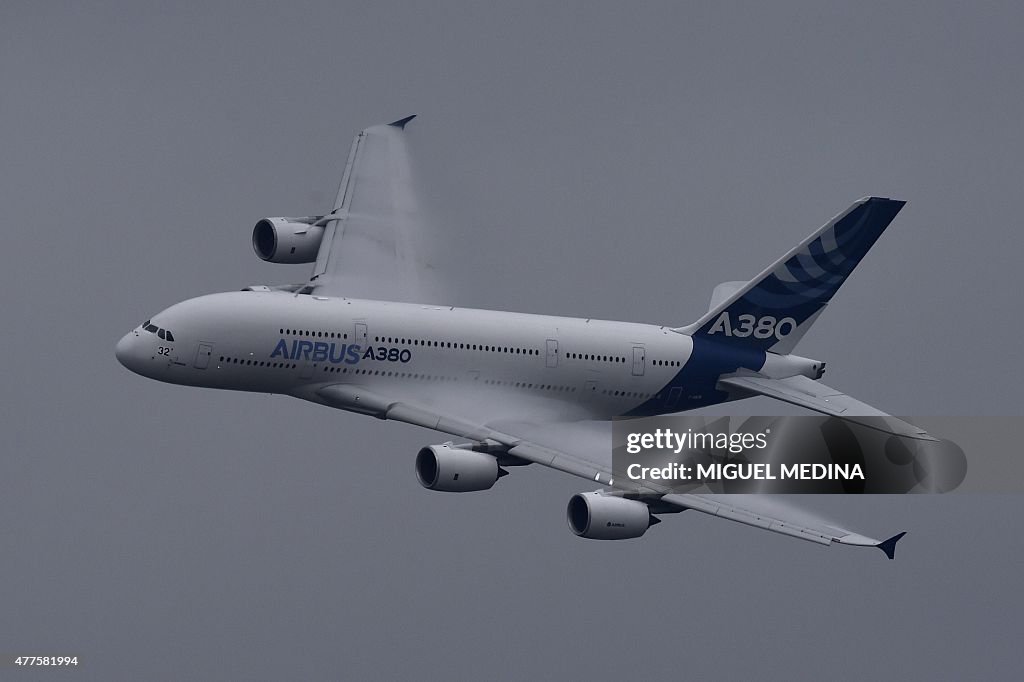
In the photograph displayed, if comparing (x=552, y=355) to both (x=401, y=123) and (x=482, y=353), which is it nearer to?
(x=482, y=353)

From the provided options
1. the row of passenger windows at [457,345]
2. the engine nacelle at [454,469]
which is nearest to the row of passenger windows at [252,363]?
the row of passenger windows at [457,345]

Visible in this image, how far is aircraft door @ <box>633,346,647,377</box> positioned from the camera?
4365 inches

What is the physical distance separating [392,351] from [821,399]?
22526 mm

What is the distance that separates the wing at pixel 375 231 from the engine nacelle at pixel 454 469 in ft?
47.3

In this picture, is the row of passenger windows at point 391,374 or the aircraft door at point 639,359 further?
the aircraft door at point 639,359

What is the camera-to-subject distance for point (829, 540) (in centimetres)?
9488

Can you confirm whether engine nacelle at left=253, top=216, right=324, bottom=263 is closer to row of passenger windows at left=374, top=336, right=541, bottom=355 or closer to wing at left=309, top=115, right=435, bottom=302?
wing at left=309, top=115, right=435, bottom=302

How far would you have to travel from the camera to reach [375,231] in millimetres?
115875

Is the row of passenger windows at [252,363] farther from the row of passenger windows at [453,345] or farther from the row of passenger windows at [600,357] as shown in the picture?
the row of passenger windows at [600,357]

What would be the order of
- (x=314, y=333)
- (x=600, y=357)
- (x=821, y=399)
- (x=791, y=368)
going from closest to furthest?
(x=314, y=333) < (x=600, y=357) < (x=821, y=399) < (x=791, y=368)

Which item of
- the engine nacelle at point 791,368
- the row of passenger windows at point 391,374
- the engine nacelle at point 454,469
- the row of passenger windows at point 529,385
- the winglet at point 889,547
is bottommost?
the winglet at point 889,547

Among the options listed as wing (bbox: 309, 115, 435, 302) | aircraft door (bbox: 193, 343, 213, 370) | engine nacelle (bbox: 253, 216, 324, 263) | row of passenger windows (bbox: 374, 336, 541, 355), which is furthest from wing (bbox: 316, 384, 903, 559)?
engine nacelle (bbox: 253, 216, 324, 263)

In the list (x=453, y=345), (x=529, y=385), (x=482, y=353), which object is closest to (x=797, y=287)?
(x=529, y=385)

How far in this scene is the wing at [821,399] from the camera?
10550cm
